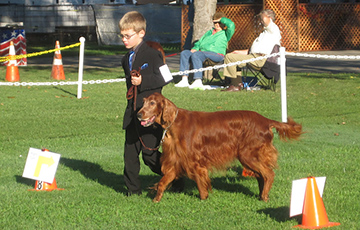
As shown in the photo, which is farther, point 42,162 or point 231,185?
point 231,185

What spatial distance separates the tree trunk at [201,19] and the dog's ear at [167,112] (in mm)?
10360

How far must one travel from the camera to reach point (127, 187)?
5.46 metres

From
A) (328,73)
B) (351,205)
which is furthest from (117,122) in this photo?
(328,73)

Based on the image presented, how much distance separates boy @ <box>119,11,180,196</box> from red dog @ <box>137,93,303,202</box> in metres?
0.25

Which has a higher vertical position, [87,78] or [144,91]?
[144,91]

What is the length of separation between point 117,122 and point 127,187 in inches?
159

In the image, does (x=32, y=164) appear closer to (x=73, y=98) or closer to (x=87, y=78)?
(x=73, y=98)

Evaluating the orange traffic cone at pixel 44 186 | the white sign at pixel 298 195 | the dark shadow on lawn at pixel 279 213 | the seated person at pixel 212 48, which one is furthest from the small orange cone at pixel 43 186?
the seated person at pixel 212 48

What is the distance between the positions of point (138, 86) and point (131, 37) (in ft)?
1.52

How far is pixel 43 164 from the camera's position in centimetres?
544

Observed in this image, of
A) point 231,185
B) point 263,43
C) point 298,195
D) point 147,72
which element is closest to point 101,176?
point 231,185

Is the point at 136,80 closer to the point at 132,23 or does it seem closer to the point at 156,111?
the point at 156,111

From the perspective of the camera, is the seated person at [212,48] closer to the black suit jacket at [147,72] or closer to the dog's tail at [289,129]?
the dog's tail at [289,129]

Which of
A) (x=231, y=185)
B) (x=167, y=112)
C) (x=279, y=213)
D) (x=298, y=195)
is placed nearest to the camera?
(x=298, y=195)
